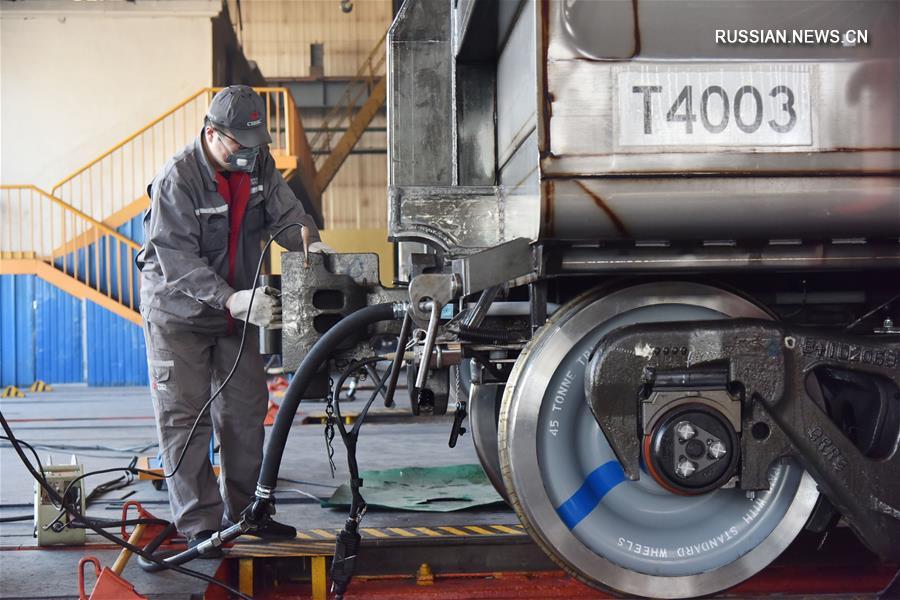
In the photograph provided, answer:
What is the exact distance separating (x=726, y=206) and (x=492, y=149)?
3.91 feet

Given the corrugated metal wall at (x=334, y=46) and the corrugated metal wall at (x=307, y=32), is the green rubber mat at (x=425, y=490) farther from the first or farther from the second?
the corrugated metal wall at (x=307, y=32)

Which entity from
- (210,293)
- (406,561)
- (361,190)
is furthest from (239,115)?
(361,190)

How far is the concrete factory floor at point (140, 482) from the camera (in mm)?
2869

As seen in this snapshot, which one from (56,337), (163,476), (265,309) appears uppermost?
(265,309)

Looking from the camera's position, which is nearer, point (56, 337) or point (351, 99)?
point (56, 337)

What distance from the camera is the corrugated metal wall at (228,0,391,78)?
20250 mm

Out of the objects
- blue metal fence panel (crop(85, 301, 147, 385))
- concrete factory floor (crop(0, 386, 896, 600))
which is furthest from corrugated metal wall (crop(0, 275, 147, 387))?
concrete factory floor (crop(0, 386, 896, 600))

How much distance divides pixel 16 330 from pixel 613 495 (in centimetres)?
1242

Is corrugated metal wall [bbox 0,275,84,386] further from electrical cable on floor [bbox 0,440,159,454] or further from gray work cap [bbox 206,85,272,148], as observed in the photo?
gray work cap [bbox 206,85,272,148]

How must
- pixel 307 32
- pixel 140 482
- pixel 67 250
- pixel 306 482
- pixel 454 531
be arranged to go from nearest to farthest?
pixel 454 531
pixel 306 482
pixel 140 482
pixel 67 250
pixel 307 32

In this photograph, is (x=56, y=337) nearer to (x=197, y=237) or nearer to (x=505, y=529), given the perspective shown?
(x=197, y=237)

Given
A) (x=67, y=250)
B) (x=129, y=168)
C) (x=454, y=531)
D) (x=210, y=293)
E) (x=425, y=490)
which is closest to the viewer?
(x=210, y=293)

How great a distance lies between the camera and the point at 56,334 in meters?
12.6

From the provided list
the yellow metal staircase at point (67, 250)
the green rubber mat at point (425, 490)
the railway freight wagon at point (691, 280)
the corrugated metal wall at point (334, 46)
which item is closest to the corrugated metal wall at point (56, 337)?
the yellow metal staircase at point (67, 250)
